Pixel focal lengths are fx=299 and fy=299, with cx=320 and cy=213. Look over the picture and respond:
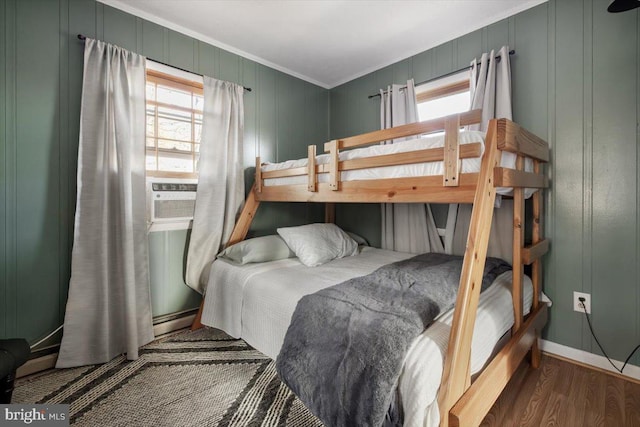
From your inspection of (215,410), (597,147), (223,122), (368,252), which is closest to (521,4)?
A: (597,147)

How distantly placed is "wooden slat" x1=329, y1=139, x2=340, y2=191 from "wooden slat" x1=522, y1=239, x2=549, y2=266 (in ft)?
3.63

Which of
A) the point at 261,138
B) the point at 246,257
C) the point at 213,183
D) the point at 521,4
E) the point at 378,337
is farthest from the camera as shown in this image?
the point at 261,138

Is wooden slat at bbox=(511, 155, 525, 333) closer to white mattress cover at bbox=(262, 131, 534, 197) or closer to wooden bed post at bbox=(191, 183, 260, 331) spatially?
white mattress cover at bbox=(262, 131, 534, 197)

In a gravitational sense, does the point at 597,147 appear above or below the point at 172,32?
below

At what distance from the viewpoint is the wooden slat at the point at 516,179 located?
50.9 inches

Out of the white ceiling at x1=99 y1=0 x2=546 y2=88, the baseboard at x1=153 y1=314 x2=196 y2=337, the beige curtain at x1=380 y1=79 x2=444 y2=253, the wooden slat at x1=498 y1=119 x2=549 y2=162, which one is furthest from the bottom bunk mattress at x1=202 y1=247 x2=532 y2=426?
the white ceiling at x1=99 y1=0 x2=546 y2=88

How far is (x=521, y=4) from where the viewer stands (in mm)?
2055

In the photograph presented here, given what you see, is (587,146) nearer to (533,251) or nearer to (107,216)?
(533,251)

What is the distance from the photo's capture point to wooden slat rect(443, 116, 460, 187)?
1372mm

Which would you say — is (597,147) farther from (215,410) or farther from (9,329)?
(9,329)

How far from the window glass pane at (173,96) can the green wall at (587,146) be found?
2428 mm

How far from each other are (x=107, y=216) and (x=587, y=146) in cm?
308

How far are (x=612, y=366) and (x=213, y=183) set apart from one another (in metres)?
2.96

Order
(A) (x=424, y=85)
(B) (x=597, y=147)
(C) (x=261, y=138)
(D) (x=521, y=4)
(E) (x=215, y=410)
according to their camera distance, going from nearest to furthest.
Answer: (E) (x=215, y=410) < (B) (x=597, y=147) < (D) (x=521, y=4) < (A) (x=424, y=85) < (C) (x=261, y=138)
